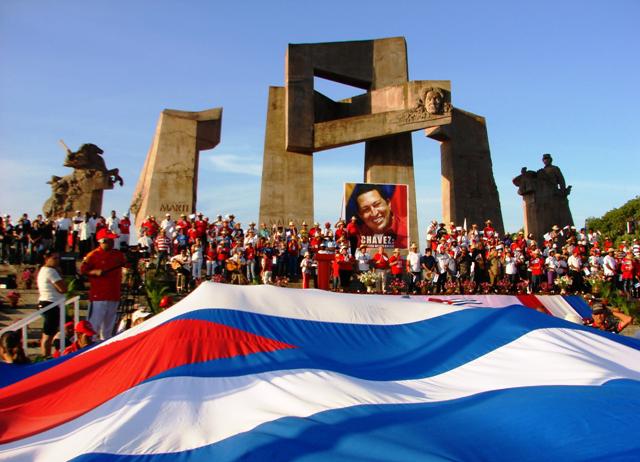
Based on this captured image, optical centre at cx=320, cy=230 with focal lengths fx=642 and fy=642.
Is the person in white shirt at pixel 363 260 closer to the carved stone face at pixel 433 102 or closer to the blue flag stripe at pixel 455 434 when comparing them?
the carved stone face at pixel 433 102

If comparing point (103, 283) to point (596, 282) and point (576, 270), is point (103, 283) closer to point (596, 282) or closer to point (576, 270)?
point (596, 282)

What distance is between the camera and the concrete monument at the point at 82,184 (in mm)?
24688

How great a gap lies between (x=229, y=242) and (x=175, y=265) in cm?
276

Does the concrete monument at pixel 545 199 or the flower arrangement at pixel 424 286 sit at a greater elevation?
the concrete monument at pixel 545 199

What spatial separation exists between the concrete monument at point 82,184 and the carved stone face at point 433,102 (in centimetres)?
1283

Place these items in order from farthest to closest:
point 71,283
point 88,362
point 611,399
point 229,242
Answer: point 229,242 → point 71,283 → point 88,362 → point 611,399

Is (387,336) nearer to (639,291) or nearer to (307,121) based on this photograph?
(639,291)

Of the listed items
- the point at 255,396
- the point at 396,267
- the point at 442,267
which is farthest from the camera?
the point at 442,267

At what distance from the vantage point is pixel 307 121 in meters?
26.7

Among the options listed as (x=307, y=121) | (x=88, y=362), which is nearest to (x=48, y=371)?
(x=88, y=362)

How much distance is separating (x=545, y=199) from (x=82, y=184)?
2007 centimetres

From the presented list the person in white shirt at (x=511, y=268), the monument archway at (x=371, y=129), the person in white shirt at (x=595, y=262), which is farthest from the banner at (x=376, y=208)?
the person in white shirt at (x=595, y=262)

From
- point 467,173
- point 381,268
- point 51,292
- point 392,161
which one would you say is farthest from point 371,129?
point 51,292

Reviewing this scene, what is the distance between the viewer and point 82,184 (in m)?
25.1
